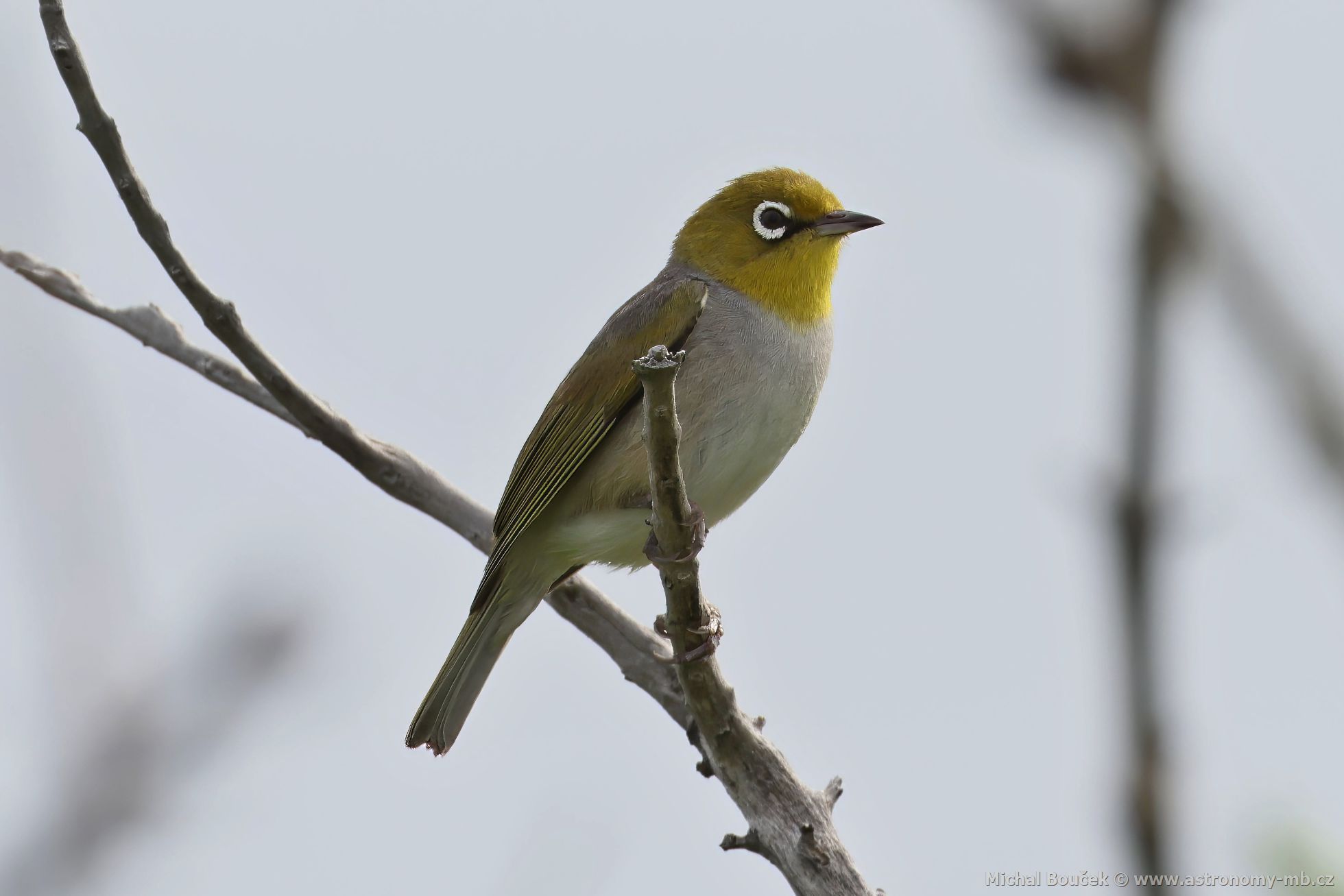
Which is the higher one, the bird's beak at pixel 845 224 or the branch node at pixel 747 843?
the bird's beak at pixel 845 224

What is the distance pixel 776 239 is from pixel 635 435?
1797 mm

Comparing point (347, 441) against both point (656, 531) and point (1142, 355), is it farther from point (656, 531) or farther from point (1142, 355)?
point (1142, 355)

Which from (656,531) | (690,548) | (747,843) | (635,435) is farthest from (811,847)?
(635,435)

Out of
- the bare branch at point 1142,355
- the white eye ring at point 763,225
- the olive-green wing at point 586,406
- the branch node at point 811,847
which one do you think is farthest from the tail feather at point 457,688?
the bare branch at point 1142,355

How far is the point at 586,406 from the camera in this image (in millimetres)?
7363

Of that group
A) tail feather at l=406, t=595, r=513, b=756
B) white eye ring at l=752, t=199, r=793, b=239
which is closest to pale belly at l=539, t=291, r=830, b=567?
tail feather at l=406, t=595, r=513, b=756

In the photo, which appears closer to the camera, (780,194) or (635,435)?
(635,435)

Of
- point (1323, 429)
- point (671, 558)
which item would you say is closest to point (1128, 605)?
point (1323, 429)

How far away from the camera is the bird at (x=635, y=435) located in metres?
7.00

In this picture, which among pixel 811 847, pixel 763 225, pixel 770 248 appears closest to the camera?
pixel 811 847

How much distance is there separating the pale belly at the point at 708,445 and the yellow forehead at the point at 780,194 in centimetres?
122

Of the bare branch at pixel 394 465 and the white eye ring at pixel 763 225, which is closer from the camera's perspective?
the bare branch at pixel 394 465

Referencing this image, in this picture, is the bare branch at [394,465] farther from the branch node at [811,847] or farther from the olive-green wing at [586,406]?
the branch node at [811,847]

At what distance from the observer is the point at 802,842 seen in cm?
539
